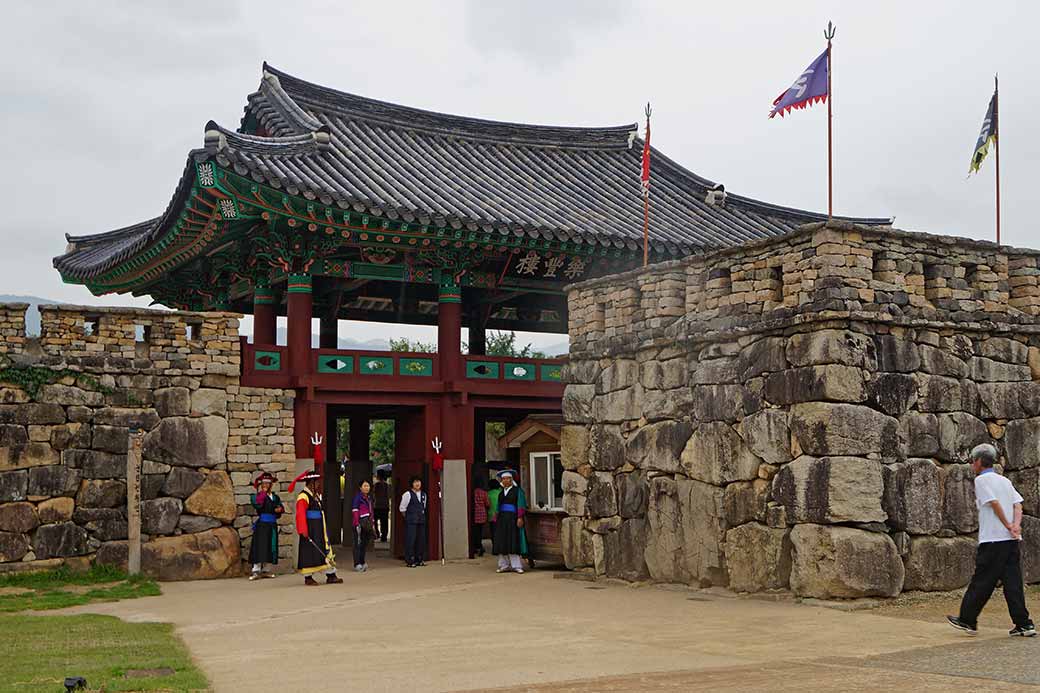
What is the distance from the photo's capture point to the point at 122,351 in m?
17.3

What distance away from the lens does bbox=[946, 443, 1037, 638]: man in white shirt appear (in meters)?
9.27

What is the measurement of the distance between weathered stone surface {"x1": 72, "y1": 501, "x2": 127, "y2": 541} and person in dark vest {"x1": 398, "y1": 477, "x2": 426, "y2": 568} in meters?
4.29

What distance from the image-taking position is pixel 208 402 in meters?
17.6

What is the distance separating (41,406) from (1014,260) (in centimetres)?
1311

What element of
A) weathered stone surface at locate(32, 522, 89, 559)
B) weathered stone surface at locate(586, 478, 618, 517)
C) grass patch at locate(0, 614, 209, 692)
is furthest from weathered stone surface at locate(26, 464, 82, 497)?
weathered stone surface at locate(586, 478, 618, 517)

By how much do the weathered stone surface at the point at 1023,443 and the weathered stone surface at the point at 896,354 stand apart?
5.09ft

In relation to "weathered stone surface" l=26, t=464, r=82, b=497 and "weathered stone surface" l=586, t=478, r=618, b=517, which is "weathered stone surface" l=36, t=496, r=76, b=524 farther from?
"weathered stone surface" l=586, t=478, r=618, b=517

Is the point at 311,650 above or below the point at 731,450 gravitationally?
below

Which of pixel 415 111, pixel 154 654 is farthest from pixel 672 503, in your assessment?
pixel 415 111

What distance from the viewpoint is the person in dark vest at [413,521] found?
18484 millimetres

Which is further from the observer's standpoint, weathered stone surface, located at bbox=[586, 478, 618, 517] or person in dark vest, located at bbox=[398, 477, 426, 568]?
person in dark vest, located at bbox=[398, 477, 426, 568]

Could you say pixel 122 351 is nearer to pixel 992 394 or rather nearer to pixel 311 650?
pixel 311 650

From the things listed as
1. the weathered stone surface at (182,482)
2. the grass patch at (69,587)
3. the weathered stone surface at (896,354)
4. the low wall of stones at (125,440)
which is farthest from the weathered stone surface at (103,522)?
the weathered stone surface at (896,354)

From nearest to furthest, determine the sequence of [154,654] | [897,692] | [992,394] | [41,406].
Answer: [897,692], [154,654], [992,394], [41,406]
